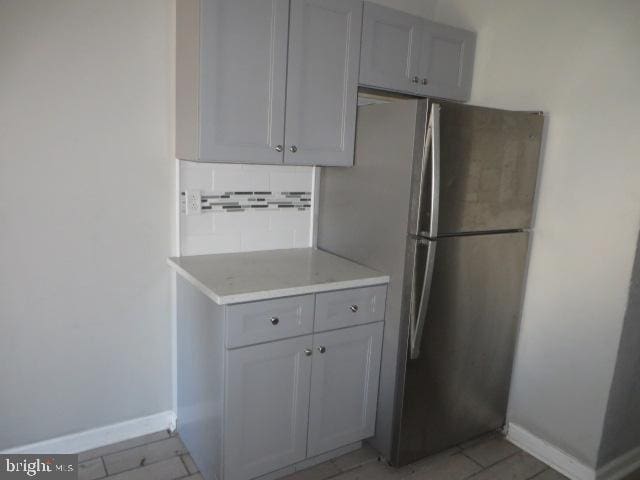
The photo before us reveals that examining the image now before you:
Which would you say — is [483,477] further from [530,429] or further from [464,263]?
[464,263]

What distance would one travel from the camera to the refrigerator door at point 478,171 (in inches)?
73.2

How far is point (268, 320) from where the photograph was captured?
1.79m

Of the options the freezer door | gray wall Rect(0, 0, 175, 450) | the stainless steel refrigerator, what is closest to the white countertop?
the stainless steel refrigerator

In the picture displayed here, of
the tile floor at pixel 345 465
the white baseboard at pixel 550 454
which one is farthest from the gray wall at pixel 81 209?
the white baseboard at pixel 550 454

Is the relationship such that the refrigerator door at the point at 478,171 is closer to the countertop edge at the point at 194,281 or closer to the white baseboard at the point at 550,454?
the countertop edge at the point at 194,281

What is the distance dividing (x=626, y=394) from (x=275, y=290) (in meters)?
1.62

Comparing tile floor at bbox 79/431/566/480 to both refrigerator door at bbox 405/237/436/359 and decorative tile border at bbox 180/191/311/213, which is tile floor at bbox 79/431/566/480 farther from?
decorative tile border at bbox 180/191/311/213

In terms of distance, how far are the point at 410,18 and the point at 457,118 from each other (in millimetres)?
669

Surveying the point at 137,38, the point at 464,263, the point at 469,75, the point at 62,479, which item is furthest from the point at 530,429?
the point at 137,38

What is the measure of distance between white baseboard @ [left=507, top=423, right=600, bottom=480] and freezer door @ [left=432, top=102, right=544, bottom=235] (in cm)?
102

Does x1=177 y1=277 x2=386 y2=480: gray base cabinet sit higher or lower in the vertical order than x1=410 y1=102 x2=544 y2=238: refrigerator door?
lower

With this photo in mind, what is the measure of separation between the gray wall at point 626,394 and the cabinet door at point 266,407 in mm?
1297

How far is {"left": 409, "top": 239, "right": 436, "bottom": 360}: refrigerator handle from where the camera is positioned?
191 centimetres

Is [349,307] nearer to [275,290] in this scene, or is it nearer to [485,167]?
[275,290]
